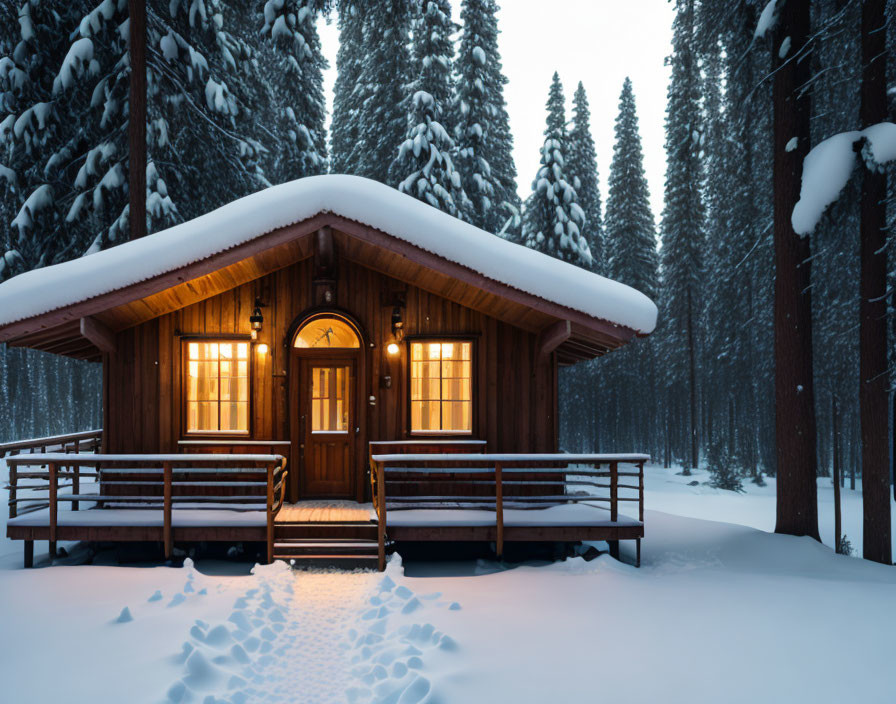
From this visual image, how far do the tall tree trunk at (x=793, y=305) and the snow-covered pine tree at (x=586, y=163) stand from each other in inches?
754

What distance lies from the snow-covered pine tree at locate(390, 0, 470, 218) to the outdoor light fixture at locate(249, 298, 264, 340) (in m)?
10.2

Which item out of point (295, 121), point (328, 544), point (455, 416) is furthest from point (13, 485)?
point (295, 121)

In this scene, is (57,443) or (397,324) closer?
(397,324)

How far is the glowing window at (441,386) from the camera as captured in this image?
29.1 ft

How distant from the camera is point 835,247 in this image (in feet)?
30.1

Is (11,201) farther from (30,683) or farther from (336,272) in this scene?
(30,683)

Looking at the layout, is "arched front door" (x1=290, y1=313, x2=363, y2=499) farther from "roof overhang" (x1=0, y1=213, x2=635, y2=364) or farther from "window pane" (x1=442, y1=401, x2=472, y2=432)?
"window pane" (x1=442, y1=401, x2=472, y2=432)

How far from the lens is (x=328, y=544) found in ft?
23.7

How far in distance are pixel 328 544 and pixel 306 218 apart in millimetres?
4087

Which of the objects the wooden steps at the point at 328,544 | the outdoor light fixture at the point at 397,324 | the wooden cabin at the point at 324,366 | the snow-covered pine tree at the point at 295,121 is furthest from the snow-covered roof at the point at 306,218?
the snow-covered pine tree at the point at 295,121

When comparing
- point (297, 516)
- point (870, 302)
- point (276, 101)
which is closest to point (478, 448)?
point (297, 516)

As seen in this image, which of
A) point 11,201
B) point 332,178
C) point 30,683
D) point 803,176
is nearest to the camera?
point 30,683

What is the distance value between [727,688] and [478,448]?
5020 millimetres

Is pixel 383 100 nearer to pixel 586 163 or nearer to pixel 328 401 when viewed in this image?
pixel 586 163
